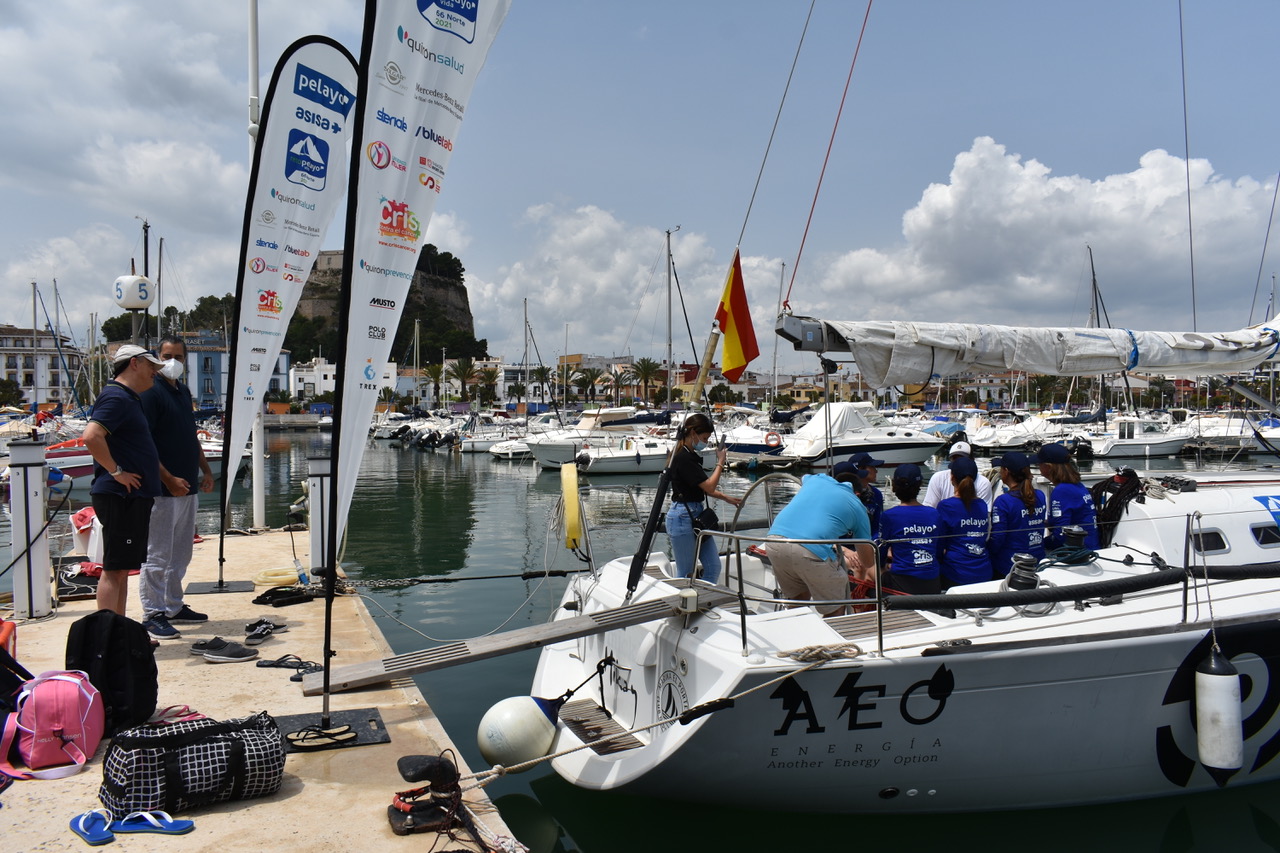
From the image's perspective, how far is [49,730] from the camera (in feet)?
12.9

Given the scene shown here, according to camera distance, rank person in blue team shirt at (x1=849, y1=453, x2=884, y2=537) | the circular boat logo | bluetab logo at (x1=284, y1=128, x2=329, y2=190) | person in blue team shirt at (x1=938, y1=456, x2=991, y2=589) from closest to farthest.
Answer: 1. the circular boat logo
2. person in blue team shirt at (x1=938, y1=456, x2=991, y2=589)
3. person in blue team shirt at (x1=849, y1=453, x2=884, y2=537)
4. bluetab logo at (x1=284, y1=128, x2=329, y2=190)

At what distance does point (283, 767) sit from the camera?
12.9ft

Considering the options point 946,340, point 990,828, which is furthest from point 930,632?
point 946,340

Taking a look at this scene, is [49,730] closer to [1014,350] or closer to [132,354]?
[132,354]

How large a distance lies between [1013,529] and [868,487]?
1.23m

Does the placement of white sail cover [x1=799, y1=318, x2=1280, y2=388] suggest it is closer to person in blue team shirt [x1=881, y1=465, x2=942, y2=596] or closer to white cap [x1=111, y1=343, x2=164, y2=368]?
person in blue team shirt [x1=881, y1=465, x2=942, y2=596]

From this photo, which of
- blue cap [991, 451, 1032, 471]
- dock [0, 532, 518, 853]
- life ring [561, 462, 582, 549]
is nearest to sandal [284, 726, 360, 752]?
dock [0, 532, 518, 853]

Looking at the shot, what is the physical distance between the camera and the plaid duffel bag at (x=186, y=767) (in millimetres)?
3531

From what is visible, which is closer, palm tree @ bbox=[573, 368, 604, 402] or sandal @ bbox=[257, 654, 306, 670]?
sandal @ bbox=[257, 654, 306, 670]

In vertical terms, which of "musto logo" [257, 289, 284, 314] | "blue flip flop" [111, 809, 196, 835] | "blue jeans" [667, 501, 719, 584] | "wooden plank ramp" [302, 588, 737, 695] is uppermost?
"musto logo" [257, 289, 284, 314]

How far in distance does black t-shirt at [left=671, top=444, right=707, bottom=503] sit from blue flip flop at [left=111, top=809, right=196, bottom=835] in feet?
12.4

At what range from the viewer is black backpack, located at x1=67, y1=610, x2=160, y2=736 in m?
4.33

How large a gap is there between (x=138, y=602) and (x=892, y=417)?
50176 mm

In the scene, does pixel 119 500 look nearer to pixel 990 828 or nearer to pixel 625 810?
pixel 625 810
